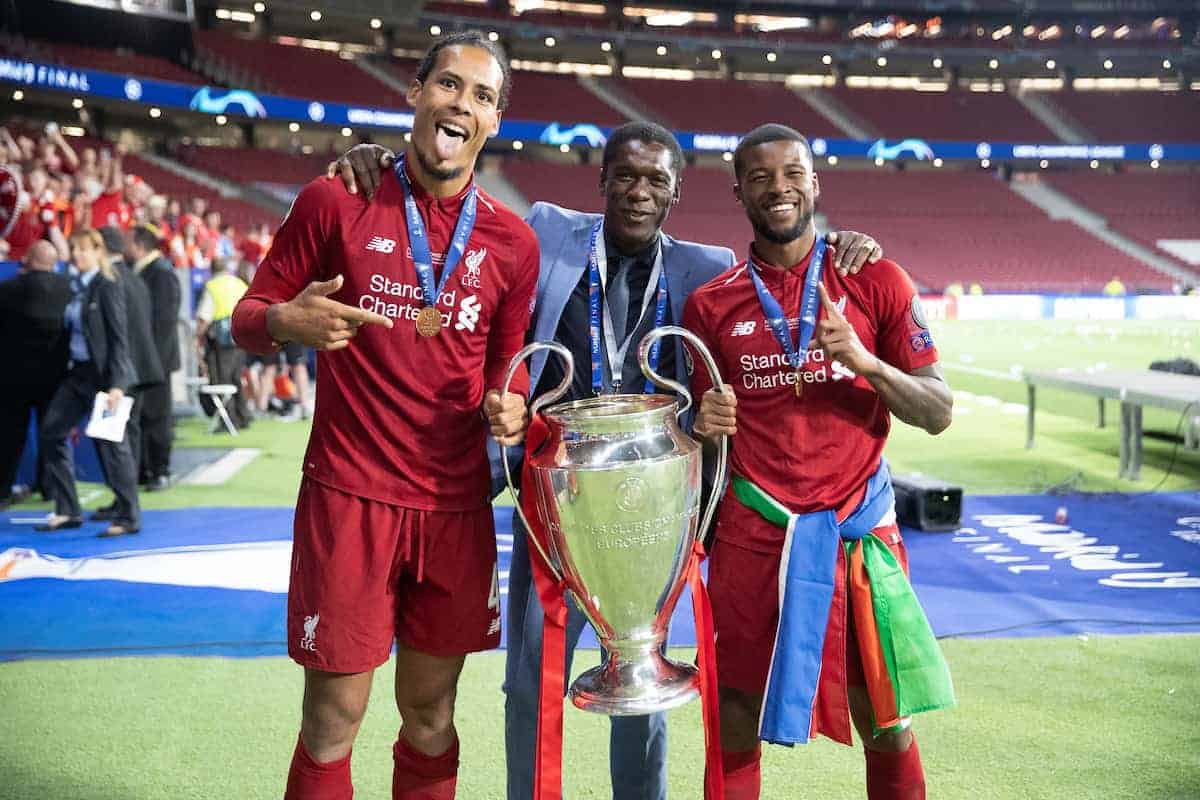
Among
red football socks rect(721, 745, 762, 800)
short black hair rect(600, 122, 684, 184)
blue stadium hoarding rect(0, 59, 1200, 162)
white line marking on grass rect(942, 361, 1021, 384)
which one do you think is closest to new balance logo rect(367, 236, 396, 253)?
short black hair rect(600, 122, 684, 184)

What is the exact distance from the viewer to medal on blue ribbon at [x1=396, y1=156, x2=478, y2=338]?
2.29 metres

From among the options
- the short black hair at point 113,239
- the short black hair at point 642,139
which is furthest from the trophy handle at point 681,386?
the short black hair at point 113,239

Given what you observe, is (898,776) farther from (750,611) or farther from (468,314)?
(468,314)

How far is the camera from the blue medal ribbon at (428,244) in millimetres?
2299

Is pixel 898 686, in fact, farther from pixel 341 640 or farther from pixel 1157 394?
pixel 1157 394

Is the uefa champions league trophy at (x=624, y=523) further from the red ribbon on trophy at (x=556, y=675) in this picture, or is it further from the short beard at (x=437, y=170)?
the short beard at (x=437, y=170)

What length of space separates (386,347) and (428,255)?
0.22 m

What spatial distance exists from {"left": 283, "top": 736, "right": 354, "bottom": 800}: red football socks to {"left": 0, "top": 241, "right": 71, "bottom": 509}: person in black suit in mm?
5832

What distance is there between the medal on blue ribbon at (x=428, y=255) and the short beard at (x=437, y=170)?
0.25ft

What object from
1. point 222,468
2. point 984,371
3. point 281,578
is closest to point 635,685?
point 281,578

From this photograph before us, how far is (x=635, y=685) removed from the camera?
1926 mm

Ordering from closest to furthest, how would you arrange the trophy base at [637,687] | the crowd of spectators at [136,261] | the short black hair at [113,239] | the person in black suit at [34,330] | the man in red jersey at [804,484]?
the trophy base at [637,687] < the man in red jersey at [804,484] < the person in black suit at [34,330] < the crowd of spectators at [136,261] < the short black hair at [113,239]

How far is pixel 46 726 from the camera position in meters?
3.67

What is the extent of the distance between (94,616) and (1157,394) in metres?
6.95
